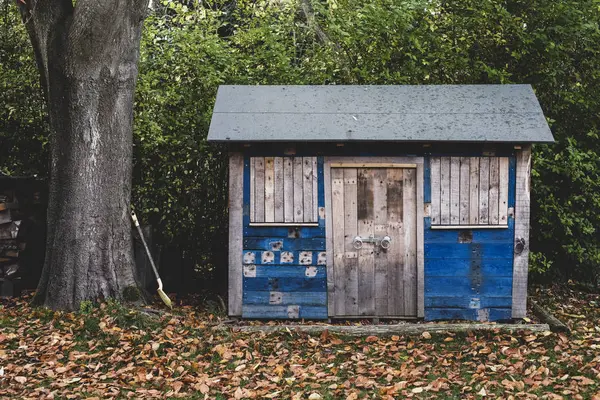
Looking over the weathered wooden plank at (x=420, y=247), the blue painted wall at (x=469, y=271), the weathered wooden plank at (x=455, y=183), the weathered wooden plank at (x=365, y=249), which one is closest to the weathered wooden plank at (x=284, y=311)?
the weathered wooden plank at (x=365, y=249)

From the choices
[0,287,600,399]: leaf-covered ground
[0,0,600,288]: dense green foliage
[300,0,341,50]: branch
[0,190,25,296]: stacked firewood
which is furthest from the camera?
[300,0,341,50]: branch

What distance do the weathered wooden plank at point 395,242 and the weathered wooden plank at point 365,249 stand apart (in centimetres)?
22

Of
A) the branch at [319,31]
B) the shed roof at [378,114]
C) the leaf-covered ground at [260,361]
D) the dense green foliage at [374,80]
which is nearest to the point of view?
the leaf-covered ground at [260,361]

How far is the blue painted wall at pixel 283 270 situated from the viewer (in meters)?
8.17

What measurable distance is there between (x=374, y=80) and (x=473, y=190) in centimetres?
319

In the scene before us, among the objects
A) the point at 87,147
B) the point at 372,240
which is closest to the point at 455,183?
the point at 372,240

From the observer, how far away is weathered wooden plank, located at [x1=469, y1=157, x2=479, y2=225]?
8109 millimetres

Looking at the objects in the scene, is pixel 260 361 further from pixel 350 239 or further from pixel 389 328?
pixel 350 239

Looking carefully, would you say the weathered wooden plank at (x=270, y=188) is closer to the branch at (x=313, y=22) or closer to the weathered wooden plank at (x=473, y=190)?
the weathered wooden plank at (x=473, y=190)

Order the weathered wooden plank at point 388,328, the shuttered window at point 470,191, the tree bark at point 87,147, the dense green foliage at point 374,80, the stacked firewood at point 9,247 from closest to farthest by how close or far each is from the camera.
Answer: the weathered wooden plank at point 388,328
the tree bark at point 87,147
the shuttered window at point 470,191
the stacked firewood at point 9,247
the dense green foliage at point 374,80

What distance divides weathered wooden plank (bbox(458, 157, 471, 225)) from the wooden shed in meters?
0.01

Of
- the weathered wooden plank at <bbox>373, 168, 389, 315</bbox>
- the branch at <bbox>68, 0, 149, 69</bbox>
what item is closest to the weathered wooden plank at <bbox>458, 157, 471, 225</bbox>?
the weathered wooden plank at <bbox>373, 168, 389, 315</bbox>

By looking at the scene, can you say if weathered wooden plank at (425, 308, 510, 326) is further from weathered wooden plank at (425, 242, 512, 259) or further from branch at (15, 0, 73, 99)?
branch at (15, 0, 73, 99)

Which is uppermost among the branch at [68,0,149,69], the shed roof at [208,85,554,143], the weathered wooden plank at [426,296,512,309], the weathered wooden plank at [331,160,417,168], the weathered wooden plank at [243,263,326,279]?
the branch at [68,0,149,69]
